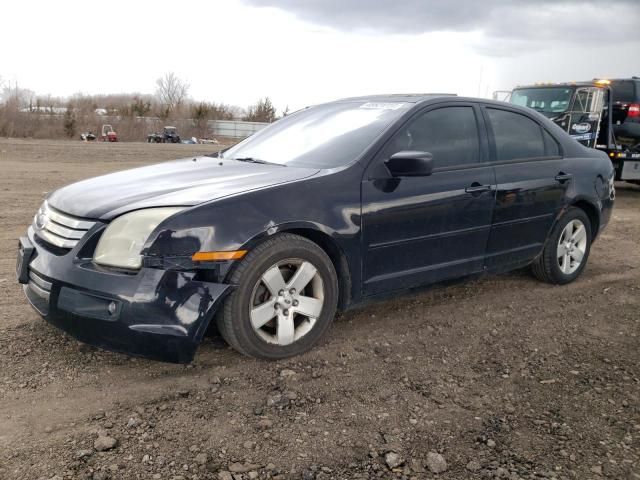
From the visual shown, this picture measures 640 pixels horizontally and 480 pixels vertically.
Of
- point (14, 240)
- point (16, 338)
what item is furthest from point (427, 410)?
point (14, 240)

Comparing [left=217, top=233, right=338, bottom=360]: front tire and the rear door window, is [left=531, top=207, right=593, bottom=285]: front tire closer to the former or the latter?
the rear door window

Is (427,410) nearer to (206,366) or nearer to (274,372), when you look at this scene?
(274,372)

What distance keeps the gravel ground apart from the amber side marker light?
26.0 inches

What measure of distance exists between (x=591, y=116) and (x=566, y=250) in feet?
24.2

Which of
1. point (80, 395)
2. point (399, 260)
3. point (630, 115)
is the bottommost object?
point (80, 395)

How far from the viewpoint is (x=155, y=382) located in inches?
128

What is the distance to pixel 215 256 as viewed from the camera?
125 inches

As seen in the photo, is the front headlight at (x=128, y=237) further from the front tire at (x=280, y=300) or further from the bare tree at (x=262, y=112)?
the bare tree at (x=262, y=112)

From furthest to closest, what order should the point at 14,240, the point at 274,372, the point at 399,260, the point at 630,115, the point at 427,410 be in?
the point at 630,115 < the point at 14,240 < the point at 399,260 < the point at 274,372 < the point at 427,410

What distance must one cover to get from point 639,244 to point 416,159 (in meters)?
5.03

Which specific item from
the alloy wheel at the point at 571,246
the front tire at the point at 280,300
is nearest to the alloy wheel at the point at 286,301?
the front tire at the point at 280,300

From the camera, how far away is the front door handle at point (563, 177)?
16.5 ft

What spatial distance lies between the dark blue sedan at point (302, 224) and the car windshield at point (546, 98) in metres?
7.41

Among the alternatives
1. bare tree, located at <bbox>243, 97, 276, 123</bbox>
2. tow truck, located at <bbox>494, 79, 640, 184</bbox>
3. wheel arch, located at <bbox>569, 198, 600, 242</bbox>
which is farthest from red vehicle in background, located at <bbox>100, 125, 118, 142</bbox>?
wheel arch, located at <bbox>569, 198, 600, 242</bbox>
